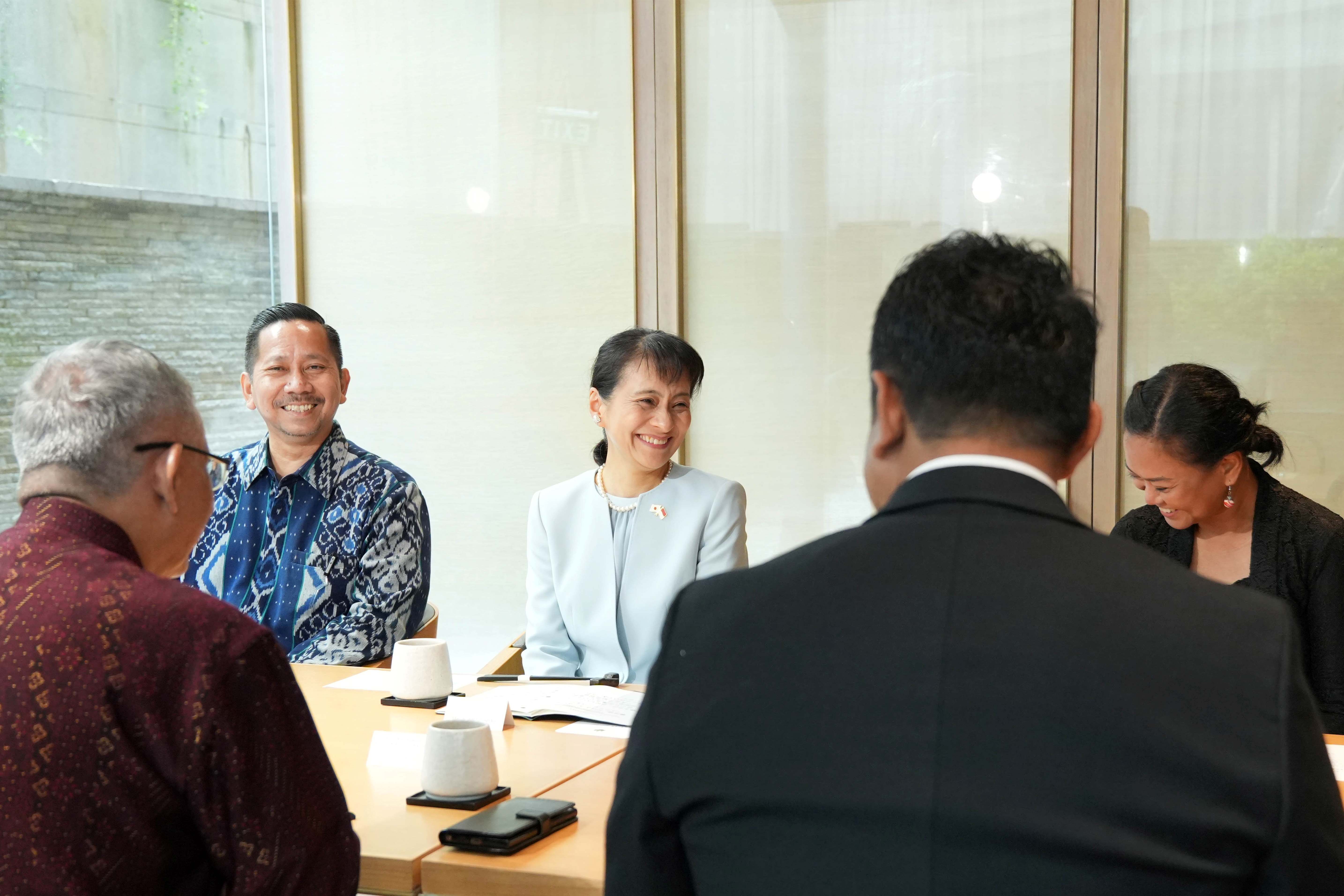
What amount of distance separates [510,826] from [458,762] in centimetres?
18

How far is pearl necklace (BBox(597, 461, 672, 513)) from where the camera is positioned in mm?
3176

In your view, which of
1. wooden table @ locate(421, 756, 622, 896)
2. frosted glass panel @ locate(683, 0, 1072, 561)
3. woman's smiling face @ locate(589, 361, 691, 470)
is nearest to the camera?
wooden table @ locate(421, 756, 622, 896)

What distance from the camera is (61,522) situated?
1371 millimetres

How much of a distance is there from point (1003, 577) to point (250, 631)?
81 cm

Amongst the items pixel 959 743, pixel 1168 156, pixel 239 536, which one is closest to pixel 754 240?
pixel 1168 156

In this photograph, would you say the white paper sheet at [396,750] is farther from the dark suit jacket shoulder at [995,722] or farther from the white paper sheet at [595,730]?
the dark suit jacket shoulder at [995,722]

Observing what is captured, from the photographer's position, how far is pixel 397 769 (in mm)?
1993

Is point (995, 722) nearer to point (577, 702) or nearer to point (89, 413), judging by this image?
point (89, 413)

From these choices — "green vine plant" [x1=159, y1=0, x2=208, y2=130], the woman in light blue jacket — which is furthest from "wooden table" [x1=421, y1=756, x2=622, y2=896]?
"green vine plant" [x1=159, y1=0, x2=208, y2=130]

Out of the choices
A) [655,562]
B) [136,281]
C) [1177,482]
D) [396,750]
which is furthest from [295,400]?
[1177,482]

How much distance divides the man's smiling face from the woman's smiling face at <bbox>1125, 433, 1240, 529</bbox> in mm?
2020

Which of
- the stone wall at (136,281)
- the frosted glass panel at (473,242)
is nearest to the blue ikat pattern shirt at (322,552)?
Answer: the stone wall at (136,281)

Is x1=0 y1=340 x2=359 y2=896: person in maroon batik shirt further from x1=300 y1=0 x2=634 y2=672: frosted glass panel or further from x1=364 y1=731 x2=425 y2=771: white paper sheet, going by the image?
x1=300 y1=0 x2=634 y2=672: frosted glass panel

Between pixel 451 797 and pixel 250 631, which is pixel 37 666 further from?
pixel 451 797
